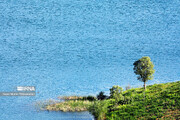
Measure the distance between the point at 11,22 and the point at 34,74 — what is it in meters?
24.4

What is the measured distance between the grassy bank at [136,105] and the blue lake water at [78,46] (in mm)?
2169

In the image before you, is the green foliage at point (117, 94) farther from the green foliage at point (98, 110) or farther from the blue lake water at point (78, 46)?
the blue lake water at point (78, 46)

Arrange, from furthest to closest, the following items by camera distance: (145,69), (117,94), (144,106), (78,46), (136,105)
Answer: (78,46)
(145,69)
(117,94)
(136,105)
(144,106)

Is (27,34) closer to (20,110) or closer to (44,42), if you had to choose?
(44,42)

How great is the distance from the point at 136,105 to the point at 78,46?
2600cm

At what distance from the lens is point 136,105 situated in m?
57.1

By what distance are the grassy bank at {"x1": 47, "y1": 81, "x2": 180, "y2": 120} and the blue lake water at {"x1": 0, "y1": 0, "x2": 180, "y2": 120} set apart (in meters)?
2.17

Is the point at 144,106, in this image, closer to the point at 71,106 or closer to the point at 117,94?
the point at 117,94

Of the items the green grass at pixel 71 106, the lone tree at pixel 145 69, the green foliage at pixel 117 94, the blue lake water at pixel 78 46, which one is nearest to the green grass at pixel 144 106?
the green foliage at pixel 117 94

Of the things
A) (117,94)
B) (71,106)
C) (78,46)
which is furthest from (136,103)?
(78,46)

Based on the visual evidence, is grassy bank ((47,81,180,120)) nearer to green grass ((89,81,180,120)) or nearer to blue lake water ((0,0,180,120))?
green grass ((89,81,180,120))

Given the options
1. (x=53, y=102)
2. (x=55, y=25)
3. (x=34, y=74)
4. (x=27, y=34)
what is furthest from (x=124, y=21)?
(x=53, y=102)

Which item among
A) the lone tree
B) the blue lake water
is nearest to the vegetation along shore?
the lone tree

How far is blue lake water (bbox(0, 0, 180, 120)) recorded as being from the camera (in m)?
64.8
